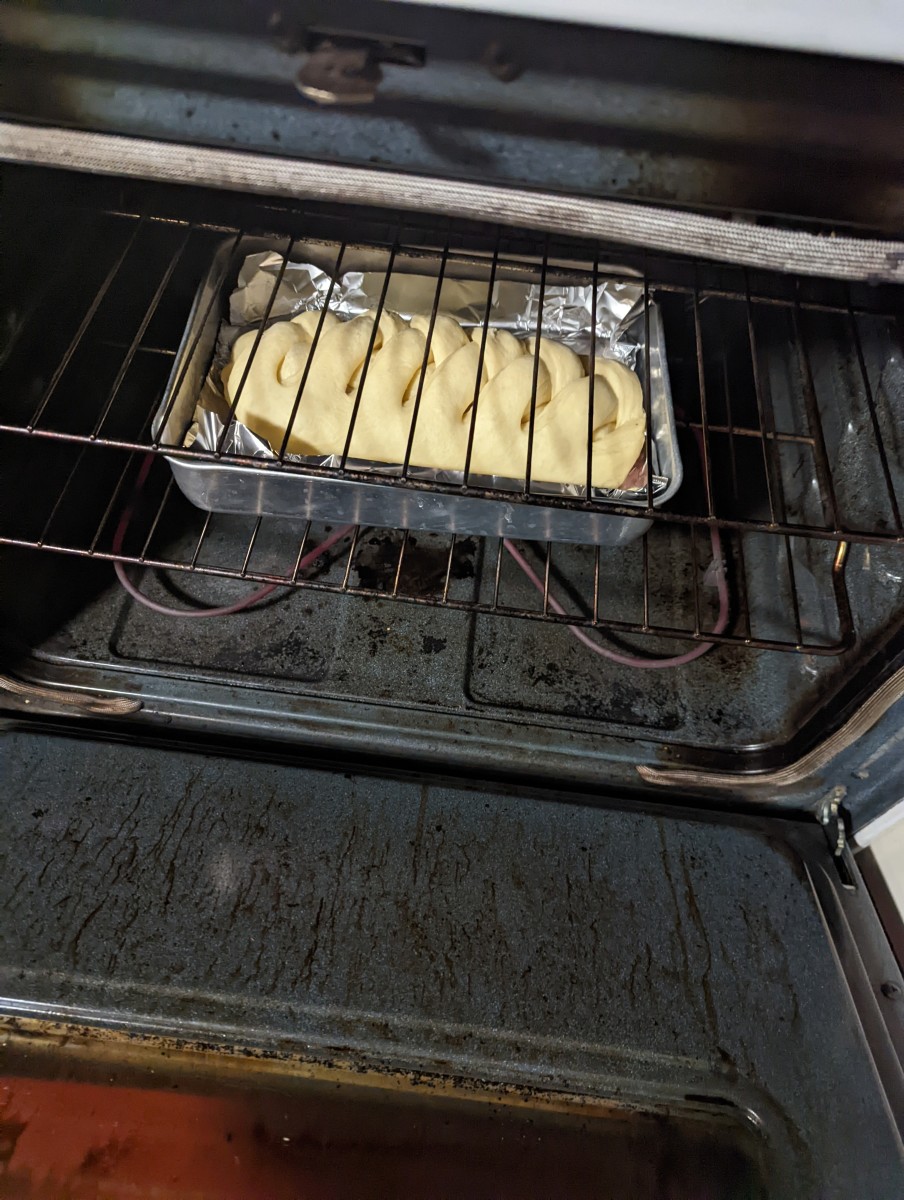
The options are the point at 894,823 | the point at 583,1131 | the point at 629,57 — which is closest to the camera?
the point at 629,57

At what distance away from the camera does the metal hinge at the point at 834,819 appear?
36.0 inches

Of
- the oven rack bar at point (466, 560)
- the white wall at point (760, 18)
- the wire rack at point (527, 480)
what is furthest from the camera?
the oven rack bar at point (466, 560)

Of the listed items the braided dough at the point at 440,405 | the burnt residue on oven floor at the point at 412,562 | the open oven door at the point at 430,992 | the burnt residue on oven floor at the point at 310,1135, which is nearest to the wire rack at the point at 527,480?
the burnt residue on oven floor at the point at 412,562

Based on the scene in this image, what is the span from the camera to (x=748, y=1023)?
782mm

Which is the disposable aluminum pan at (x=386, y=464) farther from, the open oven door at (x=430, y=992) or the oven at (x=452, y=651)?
the open oven door at (x=430, y=992)

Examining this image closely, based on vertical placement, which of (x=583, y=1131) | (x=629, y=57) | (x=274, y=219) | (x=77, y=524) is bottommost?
(x=583, y=1131)

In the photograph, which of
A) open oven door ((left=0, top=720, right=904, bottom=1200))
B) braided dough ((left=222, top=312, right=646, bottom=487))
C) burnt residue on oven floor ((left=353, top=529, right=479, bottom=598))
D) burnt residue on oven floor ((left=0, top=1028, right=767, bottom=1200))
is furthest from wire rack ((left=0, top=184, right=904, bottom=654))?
burnt residue on oven floor ((left=0, top=1028, right=767, bottom=1200))

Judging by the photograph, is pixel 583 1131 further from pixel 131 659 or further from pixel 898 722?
pixel 131 659

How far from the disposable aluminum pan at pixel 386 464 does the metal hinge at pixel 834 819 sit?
17.3 inches

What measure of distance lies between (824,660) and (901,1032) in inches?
17.7

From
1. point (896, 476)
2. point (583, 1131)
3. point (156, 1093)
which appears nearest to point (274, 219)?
point (896, 476)

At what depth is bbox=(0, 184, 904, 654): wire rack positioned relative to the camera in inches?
32.5

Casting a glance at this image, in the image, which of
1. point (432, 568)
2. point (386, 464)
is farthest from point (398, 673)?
point (386, 464)

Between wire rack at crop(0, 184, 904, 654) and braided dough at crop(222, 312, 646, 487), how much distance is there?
11cm
